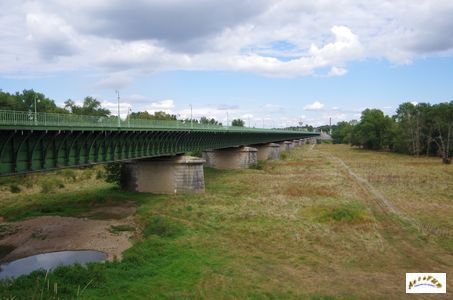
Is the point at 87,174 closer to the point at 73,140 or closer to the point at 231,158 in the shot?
the point at 231,158

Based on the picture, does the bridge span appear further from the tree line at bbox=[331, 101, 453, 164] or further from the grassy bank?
the tree line at bbox=[331, 101, 453, 164]

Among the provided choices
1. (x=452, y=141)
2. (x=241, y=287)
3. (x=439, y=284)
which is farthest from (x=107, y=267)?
(x=452, y=141)

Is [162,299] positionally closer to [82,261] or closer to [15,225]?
[82,261]

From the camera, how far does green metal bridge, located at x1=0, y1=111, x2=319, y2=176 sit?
2481 cm

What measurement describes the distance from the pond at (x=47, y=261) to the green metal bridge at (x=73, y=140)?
5441 millimetres

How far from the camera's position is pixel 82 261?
25.0 meters

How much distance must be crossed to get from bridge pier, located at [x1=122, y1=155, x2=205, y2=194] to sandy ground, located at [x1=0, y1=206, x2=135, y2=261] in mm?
12236

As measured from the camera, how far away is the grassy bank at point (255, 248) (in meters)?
19.3

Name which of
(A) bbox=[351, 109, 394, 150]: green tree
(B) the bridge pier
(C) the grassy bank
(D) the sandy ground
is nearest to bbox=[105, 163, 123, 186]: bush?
(B) the bridge pier

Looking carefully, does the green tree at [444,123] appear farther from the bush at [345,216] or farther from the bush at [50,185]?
the bush at [50,185]

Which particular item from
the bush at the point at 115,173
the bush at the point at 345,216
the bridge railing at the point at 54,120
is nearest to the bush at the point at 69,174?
the bush at the point at 115,173

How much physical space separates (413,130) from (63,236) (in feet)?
343

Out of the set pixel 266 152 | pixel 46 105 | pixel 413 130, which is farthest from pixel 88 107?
pixel 413 130

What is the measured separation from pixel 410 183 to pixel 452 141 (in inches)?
1945
